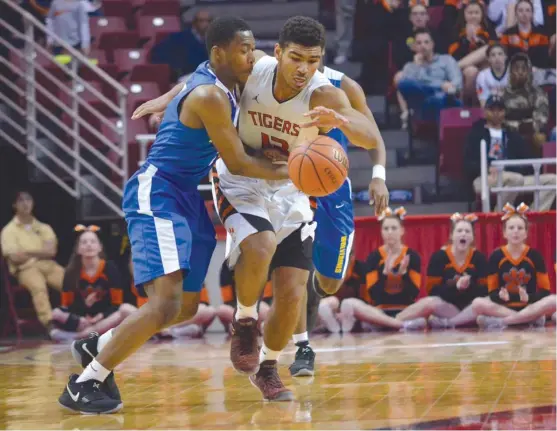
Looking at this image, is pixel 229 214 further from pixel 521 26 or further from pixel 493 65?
pixel 521 26

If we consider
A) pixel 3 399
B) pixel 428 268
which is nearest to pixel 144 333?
pixel 3 399

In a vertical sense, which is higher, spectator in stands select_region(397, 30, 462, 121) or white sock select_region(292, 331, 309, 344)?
spectator in stands select_region(397, 30, 462, 121)

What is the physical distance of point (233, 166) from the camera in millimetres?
5184

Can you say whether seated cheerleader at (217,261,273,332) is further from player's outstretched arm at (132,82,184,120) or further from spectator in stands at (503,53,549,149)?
player's outstretched arm at (132,82,184,120)

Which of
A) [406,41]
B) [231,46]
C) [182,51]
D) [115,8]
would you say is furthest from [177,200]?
[115,8]

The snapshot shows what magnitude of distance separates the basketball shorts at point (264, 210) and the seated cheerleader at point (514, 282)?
4926 millimetres

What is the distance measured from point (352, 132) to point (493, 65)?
771 centimetres

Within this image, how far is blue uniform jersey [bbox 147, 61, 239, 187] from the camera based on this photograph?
17.4 ft

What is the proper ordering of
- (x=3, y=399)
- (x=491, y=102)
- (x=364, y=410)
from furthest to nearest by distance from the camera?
(x=491, y=102)
(x=3, y=399)
(x=364, y=410)

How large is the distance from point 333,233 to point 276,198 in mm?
1281

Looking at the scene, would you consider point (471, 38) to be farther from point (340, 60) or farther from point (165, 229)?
point (165, 229)

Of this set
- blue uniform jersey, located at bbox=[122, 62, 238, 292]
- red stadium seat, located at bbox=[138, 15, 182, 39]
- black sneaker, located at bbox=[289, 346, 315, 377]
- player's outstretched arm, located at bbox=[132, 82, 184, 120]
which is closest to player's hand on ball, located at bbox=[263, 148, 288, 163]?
blue uniform jersey, located at bbox=[122, 62, 238, 292]

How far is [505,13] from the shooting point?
13.6m

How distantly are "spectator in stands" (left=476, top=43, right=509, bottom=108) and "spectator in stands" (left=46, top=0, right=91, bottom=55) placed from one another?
5144 millimetres
